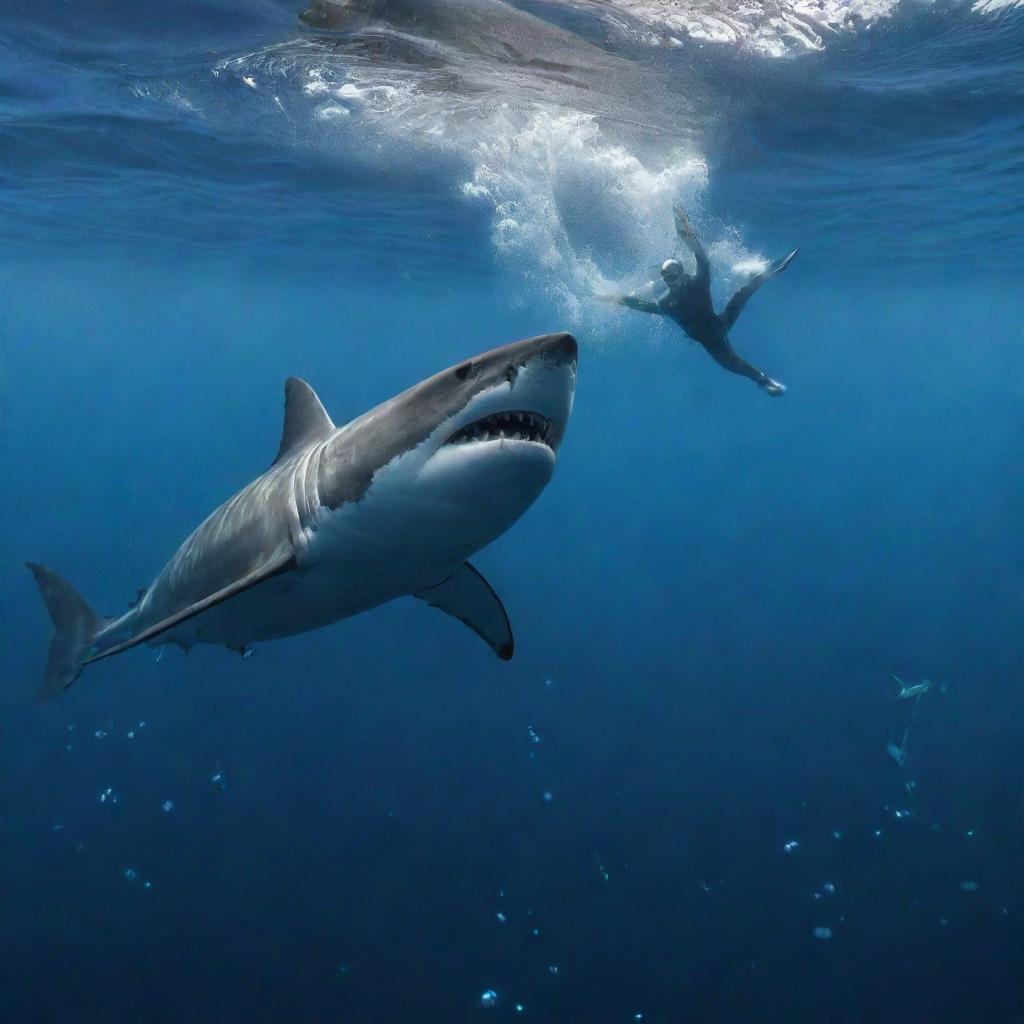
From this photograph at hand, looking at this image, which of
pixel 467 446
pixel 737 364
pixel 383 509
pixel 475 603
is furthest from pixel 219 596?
pixel 737 364

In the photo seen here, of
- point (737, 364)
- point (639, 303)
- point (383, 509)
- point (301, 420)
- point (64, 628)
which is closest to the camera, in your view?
point (383, 509)

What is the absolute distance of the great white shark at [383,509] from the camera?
3221 millimetres

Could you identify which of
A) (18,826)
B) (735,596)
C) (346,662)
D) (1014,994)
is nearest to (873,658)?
(735,596)

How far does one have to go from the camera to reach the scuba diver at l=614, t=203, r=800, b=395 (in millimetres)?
13094

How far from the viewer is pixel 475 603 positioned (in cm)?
551

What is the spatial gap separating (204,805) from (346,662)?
499 centimetres

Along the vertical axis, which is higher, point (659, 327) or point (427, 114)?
point (427, 114)

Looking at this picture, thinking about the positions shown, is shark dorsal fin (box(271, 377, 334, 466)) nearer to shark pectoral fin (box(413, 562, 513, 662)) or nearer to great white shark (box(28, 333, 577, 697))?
great white shark (box(28, 333, 577, 697))

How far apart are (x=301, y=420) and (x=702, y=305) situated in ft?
33.1

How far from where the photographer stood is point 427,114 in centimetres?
1448

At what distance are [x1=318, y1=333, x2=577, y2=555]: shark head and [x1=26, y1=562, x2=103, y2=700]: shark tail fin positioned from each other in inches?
185

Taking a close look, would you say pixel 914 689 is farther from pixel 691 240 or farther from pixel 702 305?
pixel 691 240

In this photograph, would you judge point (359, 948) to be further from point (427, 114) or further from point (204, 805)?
point (427, 114)

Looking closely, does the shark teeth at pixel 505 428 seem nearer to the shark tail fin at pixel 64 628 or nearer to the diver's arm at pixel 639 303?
the shark tail fin at pixel 64 628
